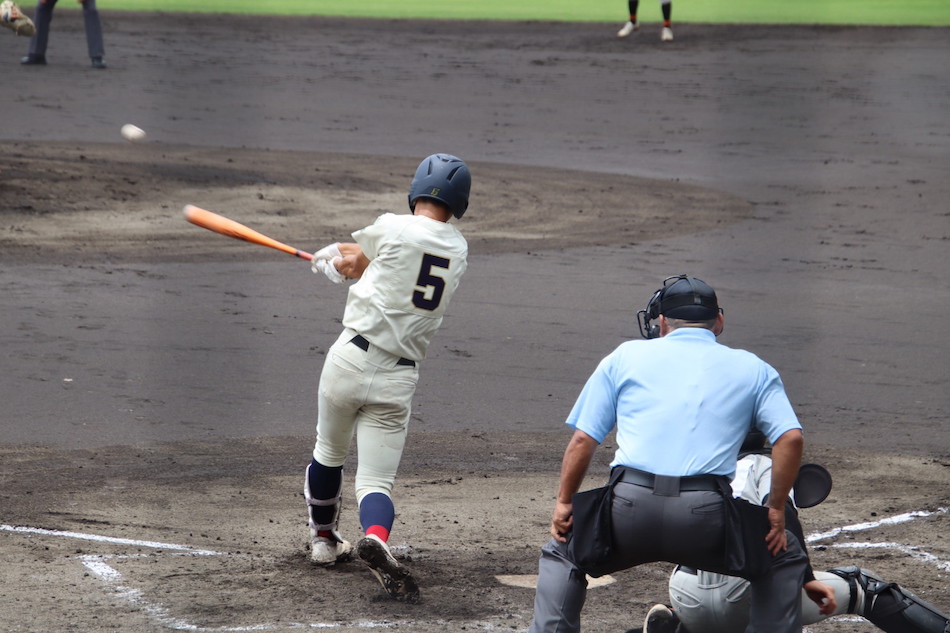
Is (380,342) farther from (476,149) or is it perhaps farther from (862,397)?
(476,149)

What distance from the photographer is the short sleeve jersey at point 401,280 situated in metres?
5.08

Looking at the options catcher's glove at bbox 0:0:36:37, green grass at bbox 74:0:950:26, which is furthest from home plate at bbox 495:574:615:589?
green grass at bbox 74:0:950:26

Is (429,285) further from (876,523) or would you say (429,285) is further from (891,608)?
(876,523)

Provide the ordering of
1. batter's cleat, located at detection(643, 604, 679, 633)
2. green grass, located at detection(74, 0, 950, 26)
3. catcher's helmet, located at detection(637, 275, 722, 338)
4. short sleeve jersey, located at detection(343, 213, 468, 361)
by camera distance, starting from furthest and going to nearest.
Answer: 1. green grass, located at detection(74, 0, 950, 26)
2. short sleeve jersey, located at detection(343, 213, 468, 361)
3. batter's cleat, located at detection(643, 604, 679, 633)
4. catcher's helmet, located at detection(637, 275, 722, 338)

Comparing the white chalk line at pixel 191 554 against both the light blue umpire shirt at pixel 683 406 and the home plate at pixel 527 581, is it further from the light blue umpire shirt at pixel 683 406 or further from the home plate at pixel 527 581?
the light blue umpire shirt at pixel 683 406

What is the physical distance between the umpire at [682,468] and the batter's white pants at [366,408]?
4.28 ft

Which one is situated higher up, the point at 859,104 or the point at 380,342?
the point at 380,342

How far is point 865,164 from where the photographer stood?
687 inches

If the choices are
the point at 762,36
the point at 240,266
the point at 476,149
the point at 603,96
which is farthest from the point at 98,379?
the point at 762,36

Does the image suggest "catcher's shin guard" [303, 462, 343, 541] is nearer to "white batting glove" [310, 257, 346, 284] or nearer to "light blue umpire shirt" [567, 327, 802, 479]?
"white batting glove" [310, 257, 346, 284]

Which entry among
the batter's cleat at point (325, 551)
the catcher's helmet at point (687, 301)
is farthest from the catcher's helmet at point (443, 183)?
the batter's cleat at point (325, 551)

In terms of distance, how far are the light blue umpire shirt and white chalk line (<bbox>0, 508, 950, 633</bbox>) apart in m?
1.20

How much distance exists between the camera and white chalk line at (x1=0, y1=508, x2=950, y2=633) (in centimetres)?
464

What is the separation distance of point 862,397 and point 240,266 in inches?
224
